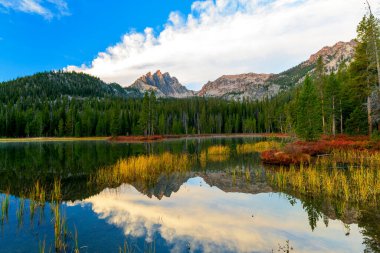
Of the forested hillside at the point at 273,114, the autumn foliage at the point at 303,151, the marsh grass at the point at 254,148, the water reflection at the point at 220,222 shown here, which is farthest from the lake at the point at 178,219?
the marsh grass at the point at 254,148

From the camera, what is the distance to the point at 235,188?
18750mm

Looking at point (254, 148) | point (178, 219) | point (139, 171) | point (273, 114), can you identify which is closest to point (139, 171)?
point (139, 171)

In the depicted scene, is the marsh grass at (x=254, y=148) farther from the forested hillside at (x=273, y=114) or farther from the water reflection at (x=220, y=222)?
the water reflection at (x=220, y=222)

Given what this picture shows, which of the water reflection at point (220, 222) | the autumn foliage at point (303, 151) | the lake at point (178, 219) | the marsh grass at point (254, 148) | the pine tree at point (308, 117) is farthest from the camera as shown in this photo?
the marsh grass at point (254, 148)

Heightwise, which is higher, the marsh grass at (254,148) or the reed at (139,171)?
the reed at (139,171)

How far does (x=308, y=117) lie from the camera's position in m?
47.9

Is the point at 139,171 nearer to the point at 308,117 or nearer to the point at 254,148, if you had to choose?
the point at 254,148

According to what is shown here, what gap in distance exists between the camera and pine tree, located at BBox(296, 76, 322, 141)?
142 ft

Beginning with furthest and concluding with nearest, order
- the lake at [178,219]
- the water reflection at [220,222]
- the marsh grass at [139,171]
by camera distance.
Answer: the marsh grass at [139,171], the water reflection at [220,222], the lake at [178,219]

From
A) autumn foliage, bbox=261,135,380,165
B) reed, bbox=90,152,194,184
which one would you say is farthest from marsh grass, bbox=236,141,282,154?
reed, bbox=90,152,194,184

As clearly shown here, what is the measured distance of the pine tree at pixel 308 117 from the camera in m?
43.3

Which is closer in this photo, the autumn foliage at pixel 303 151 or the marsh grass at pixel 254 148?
the autumn foliage at pixel 303 151

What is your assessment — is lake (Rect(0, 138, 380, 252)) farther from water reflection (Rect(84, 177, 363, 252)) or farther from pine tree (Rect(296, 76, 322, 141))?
pine tree (Rect(296, 76, 322, 141))

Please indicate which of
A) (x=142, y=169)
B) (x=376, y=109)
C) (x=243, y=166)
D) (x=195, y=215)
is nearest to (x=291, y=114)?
(x=376, y=109)
